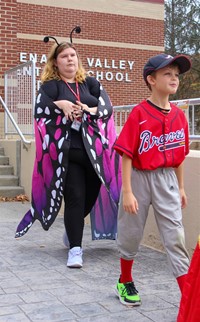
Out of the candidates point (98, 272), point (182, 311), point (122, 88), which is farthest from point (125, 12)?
point (182, 311)

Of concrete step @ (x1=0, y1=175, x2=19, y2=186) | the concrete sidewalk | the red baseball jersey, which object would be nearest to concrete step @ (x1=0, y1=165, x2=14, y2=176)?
concrete step @ (x1=0, y1=175, x2=19, y2=186)

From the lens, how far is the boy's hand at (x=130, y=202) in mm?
3234

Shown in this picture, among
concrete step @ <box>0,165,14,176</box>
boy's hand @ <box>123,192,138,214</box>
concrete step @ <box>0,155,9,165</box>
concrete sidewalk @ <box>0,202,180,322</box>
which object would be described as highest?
boy's hand @ <box>123,192,138,214</box>

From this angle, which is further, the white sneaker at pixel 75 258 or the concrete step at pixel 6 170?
the concrete step at pixel 6 170

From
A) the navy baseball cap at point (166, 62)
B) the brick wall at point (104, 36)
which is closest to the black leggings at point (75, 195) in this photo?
the navy baseball cap at point (166, 62)

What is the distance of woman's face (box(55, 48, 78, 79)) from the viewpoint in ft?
15.1

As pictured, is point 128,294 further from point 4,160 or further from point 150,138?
point 4,160

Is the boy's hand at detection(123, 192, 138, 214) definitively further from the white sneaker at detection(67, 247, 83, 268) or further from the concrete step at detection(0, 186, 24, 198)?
the concrete step at detection(0, 186, 24, 198)

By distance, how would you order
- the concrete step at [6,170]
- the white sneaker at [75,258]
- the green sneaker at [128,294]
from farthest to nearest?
the concrete step at [6,170] < the white sneaker at [75,258] < the green sneaker at [128,294]

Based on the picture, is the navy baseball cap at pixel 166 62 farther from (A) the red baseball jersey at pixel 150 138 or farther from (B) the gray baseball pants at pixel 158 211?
(B) the gray baseball pants at pixel 158 211

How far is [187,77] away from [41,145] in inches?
914

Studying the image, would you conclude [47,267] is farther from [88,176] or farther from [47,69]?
[47,69]

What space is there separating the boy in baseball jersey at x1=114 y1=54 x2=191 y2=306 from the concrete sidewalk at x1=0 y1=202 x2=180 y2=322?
246 millimetres

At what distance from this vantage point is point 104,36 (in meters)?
15.3
